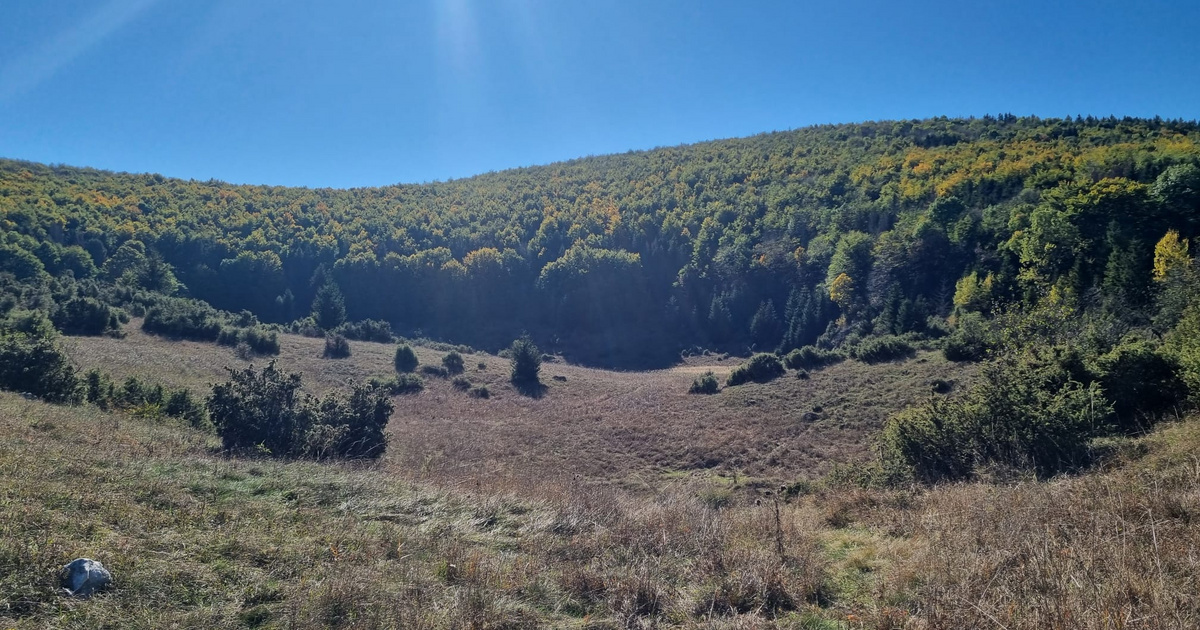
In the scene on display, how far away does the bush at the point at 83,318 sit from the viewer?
31.5 meters

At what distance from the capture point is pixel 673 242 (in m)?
65.1

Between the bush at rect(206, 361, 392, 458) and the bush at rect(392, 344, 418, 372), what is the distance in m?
20.6

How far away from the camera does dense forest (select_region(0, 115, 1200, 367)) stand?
34094 mm

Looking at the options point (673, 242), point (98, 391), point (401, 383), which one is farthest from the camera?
point (673, 242)

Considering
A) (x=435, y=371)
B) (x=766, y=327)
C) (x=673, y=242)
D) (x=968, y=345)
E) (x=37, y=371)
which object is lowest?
(x=435, y=371)

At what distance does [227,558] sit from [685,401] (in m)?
25.2

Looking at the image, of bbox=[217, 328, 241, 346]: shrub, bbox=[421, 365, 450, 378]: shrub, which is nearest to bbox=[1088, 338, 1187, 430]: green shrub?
bbox=[421, 365, 450, 378]: shrub

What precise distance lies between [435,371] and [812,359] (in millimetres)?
21819

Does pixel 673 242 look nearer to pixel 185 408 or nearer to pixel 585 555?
pixel 185 408

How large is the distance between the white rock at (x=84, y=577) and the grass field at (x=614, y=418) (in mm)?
5147

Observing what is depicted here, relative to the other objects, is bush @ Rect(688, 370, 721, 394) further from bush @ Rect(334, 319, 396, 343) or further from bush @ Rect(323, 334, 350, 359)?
bush @ Rect(334, 319, 396, 343)

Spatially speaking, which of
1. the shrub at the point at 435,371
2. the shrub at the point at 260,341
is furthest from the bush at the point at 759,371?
the shrub at the point at 260,341

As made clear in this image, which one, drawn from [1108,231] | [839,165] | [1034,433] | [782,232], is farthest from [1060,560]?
[839,165]

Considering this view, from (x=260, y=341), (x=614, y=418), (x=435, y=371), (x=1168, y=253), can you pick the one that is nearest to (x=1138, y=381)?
(x=614, y=418)
